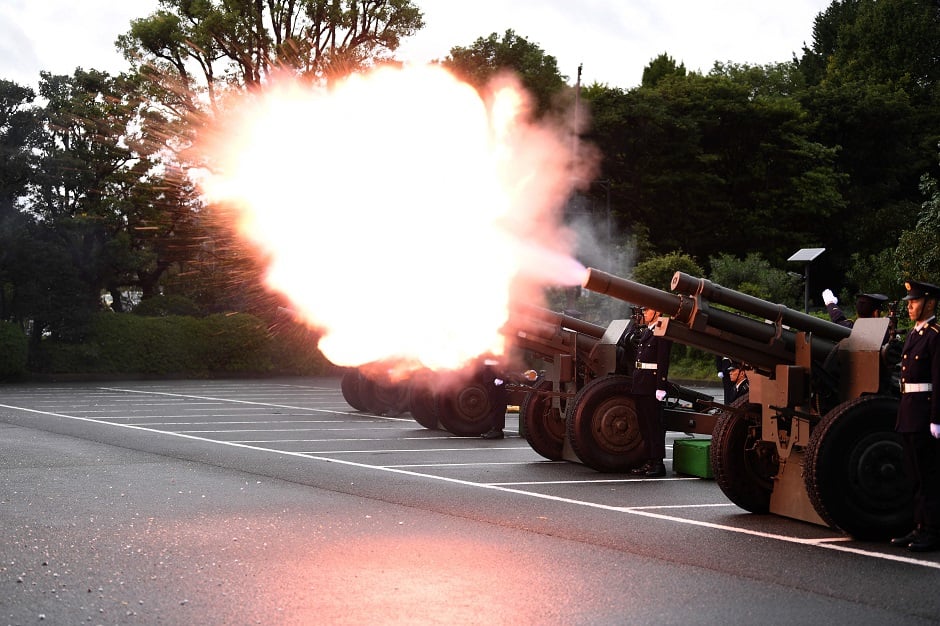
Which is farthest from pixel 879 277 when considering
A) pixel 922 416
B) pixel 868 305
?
pixel 922 416

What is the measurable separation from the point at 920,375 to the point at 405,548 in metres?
4.18

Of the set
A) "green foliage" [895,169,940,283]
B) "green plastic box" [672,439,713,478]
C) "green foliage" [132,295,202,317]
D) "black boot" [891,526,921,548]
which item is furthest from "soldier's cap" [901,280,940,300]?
"green foliage" [132,295,202,317]

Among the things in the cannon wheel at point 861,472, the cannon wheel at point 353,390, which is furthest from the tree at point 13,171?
the cannon wheel at point 861,472

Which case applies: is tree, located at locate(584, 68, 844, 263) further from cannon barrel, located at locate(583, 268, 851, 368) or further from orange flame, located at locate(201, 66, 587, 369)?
cannon barrel, located at locate(583, 268, 851, 368)

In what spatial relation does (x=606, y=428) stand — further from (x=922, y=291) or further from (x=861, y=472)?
(x=922, y=291)

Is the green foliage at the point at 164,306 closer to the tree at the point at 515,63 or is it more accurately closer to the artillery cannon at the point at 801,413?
the tree at the point at 515,63

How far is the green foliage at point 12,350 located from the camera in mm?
39031

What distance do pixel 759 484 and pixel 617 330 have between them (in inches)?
178

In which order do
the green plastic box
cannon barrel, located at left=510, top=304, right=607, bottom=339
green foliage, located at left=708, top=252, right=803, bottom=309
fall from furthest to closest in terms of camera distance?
green foliage, located at left=708, top=252, right=803, bottom=309 → cannon barrel, located at left=510, top=304, right=607, bottom=339 → the green plastic box

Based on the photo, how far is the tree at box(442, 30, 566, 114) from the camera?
42.8 metres

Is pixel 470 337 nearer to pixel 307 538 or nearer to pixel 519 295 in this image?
pixel 519 295

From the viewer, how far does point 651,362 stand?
13.6 meters

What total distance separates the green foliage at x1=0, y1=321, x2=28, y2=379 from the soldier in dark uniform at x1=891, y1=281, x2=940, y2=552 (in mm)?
35055

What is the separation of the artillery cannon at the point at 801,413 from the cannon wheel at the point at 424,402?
29.2 ft
